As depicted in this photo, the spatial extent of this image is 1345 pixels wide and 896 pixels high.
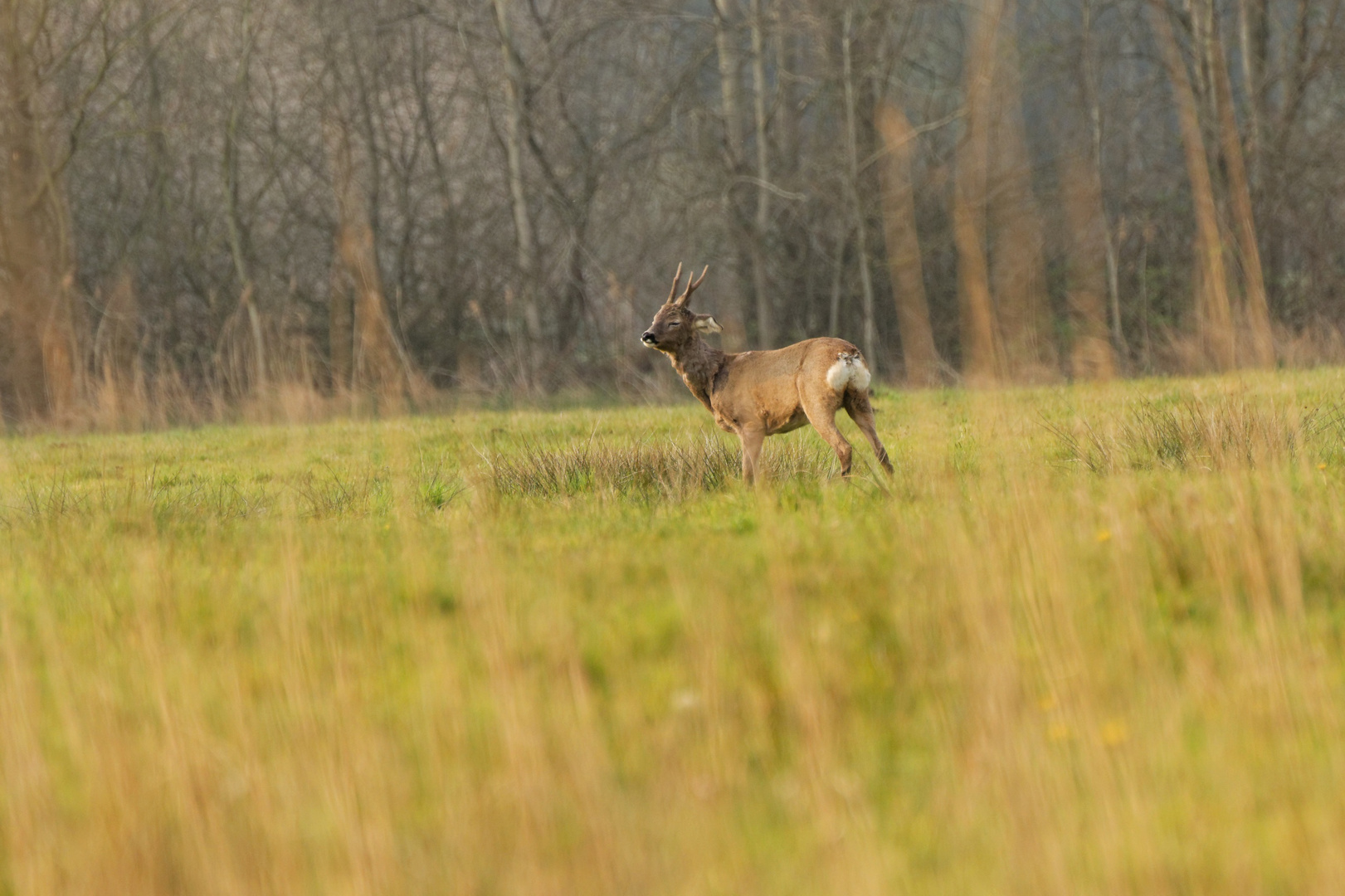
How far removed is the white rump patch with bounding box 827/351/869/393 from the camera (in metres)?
7.77

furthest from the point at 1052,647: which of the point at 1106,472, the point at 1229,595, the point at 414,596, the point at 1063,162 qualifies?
the point at 1063,162

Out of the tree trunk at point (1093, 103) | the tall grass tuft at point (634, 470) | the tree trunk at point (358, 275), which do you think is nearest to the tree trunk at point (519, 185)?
the tree trunk at point (358, 275)

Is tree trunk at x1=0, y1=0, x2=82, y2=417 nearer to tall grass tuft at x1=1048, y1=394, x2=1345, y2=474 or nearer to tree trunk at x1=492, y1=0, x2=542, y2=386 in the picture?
tree trunk at x1=492, y1=0, x2=542, y2=386

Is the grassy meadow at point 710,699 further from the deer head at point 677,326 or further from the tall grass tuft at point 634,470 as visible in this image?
the deer head at point 677,326

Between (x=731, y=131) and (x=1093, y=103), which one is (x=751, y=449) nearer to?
(x=731, y=131)

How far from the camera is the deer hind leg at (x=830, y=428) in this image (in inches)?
302

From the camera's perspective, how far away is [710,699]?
360 cm

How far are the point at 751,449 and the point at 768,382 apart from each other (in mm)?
443

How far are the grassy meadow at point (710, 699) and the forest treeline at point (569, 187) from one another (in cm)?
1489

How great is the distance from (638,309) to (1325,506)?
2026 centimetres

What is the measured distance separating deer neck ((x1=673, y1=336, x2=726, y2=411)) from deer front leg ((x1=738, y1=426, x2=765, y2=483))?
61 centimetres

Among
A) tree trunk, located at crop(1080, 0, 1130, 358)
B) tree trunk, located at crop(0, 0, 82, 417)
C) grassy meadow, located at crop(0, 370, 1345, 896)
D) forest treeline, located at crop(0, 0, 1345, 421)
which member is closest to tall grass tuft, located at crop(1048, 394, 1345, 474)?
grassy meadow, located at crop(0, 370, 1345, 896)

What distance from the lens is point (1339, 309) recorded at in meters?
21.6

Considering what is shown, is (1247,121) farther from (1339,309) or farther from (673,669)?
(673,669)
